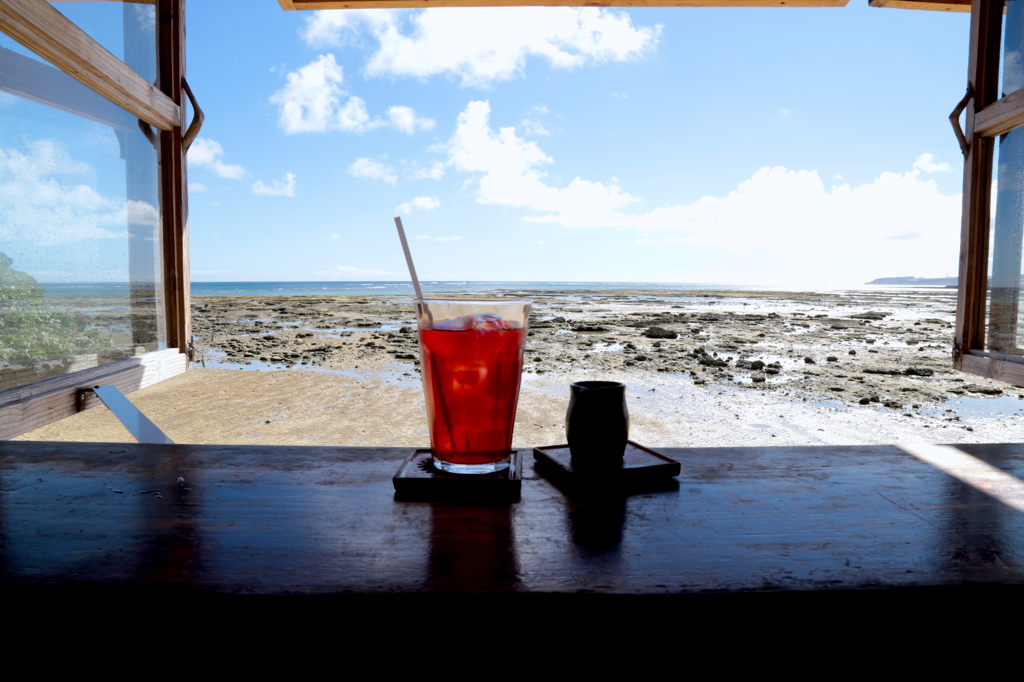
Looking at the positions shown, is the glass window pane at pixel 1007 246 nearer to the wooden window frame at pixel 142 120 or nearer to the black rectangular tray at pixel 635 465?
the black rectangular tray at pixel 635 465

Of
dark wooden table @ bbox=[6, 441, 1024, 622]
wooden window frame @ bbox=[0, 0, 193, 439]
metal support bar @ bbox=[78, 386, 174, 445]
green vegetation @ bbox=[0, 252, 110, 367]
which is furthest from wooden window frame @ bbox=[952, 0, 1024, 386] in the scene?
green vegetation @ bbox=[0, 252, 110, 367]

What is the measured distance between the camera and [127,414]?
6.01ft

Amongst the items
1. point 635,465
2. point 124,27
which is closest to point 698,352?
point 124,27

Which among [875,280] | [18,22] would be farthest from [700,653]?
[875,280]

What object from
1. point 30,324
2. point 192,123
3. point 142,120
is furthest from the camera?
point 192,123

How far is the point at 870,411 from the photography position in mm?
4359

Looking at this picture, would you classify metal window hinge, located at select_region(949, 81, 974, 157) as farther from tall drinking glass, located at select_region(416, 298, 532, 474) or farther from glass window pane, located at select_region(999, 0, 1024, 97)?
tall drinking glass, located at select_region(416, 298, 532, 474)

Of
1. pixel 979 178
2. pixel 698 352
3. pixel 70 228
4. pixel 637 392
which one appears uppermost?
pixel 979 178

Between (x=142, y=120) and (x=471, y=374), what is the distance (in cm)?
213

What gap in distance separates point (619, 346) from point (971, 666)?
7173 mm

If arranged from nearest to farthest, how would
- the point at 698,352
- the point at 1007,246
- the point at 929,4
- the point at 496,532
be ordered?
1. the point at 496,532
2. the point at 1007,246
3. the point at 929,4
4. the point at 698,352

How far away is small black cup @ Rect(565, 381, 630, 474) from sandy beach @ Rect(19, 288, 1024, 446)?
8.77 feet

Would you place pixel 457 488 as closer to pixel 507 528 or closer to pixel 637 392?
pixel 507 528

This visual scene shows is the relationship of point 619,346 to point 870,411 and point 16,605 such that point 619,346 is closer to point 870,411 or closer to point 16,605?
point 870,411
